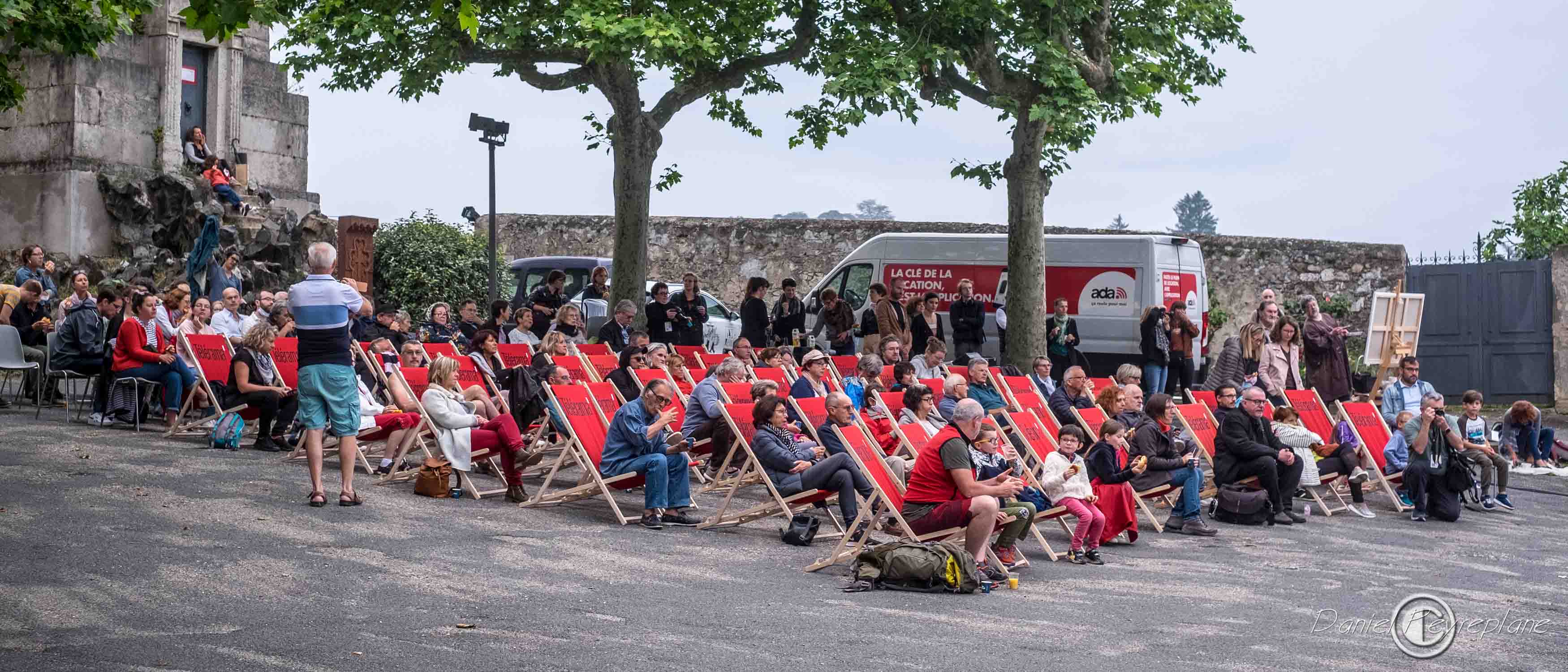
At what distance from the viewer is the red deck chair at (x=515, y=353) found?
14039 millimetres

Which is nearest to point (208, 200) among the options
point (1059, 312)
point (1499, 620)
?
point (1059, 312)

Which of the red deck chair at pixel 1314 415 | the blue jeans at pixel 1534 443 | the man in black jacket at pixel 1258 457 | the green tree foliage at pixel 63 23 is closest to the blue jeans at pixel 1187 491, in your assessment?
the man in black jacket at pixel 1258 457

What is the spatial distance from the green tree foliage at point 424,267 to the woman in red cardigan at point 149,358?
11.5 metres

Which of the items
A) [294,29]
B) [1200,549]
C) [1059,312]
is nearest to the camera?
[1200,549]

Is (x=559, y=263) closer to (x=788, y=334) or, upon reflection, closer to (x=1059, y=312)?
(x=788, y=334)

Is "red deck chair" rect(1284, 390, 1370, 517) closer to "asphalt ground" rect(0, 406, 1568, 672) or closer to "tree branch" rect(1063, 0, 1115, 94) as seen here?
"asphalt ground" rect(0, 406, 1568, 672)

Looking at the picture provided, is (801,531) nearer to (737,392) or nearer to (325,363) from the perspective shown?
(737,392)

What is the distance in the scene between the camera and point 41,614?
6.21 m

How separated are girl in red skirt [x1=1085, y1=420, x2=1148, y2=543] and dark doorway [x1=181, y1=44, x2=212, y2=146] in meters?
18.3

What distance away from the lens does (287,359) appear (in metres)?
12.0

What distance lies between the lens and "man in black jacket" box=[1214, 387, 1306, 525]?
36.7 ft

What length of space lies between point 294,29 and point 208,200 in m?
7.05

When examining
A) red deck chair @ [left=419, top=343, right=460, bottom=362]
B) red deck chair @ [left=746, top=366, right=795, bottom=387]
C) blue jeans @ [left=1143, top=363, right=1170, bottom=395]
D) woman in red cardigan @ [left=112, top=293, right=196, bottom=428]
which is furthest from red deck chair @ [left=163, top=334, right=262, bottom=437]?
blue jeans @ [left=1143, top=363, right=1170, bottom=395]

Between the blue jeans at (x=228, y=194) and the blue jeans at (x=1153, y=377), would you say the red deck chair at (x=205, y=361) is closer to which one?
the blue jeans at (x=1153, y=377)
